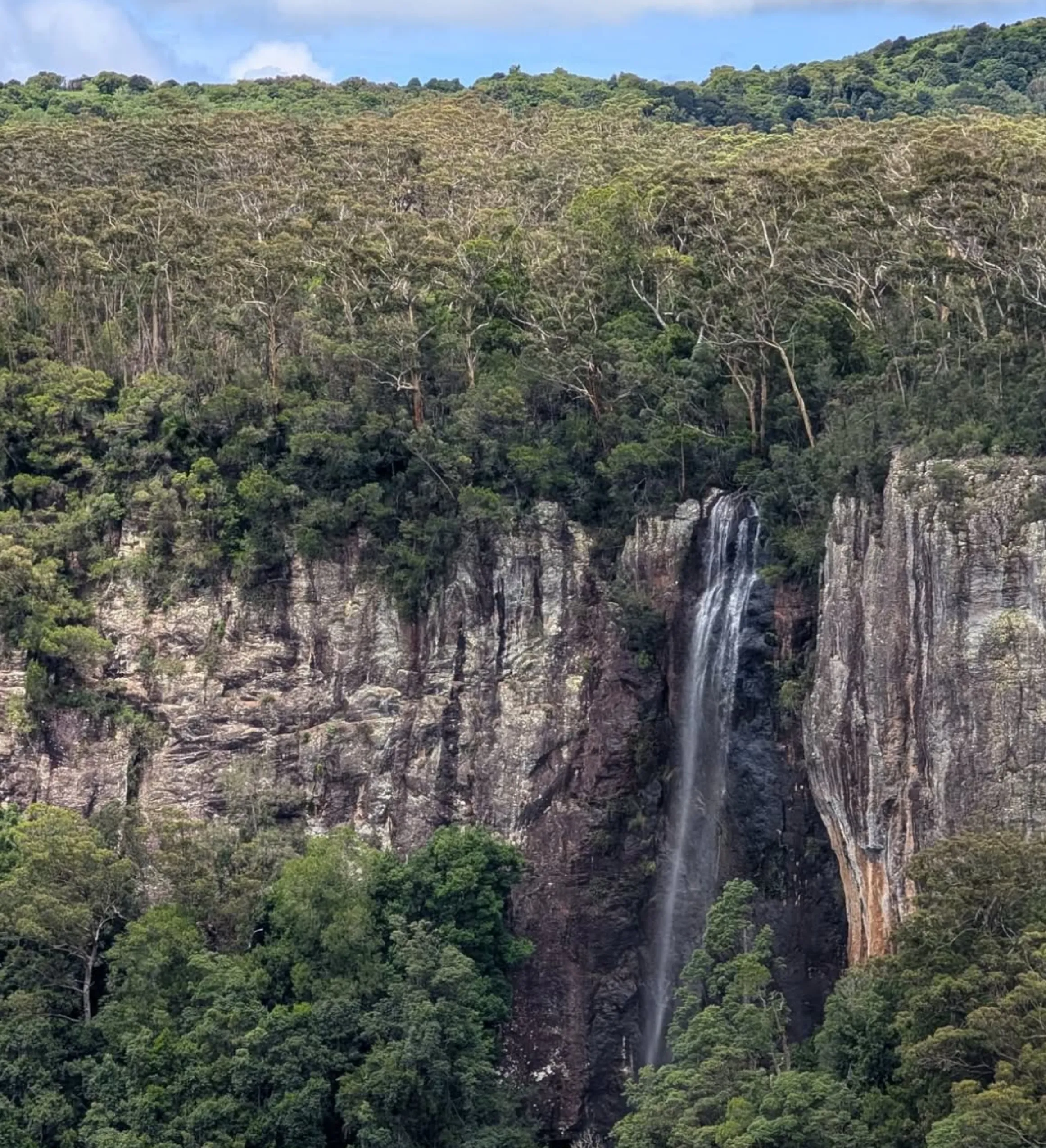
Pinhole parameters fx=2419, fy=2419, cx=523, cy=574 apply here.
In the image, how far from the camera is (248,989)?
38938 millimetres

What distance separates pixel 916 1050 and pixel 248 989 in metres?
11.6

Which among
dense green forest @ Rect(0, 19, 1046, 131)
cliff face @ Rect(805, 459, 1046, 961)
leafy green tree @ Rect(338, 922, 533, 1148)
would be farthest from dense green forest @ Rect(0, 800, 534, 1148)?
dense green forest @ Rect(0, 19, 1046, 131)

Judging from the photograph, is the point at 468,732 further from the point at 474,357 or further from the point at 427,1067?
the point at 474,357

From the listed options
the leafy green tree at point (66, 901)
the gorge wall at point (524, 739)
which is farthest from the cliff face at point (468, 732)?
the leafy green tree at point (66, 901)

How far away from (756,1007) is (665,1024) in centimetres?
474

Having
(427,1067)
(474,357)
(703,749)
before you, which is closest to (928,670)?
(703,749)

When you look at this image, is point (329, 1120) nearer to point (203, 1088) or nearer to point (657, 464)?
point (203, 1088)

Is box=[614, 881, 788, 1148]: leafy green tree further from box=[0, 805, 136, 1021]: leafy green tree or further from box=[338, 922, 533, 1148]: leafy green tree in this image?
box=[0, 805, 136, 1021]: leafy green tree

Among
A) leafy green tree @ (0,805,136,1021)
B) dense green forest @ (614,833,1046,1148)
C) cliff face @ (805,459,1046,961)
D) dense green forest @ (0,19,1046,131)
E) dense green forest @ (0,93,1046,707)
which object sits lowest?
dense green forest @ (614,833,1046,1148)

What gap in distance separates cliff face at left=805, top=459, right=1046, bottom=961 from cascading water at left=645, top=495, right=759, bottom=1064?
3255 mm

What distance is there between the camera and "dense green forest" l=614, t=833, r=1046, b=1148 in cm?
3155

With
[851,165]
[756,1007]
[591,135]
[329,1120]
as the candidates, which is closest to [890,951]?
[756,1007]

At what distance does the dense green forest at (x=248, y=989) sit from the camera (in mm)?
37781

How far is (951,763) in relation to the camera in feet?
115
